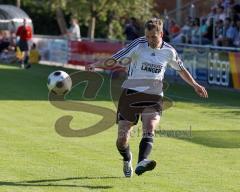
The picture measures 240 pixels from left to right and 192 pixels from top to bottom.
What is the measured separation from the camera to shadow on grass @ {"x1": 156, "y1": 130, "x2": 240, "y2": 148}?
13.2m

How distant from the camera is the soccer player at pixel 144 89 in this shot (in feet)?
31.6

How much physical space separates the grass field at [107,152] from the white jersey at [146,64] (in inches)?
45.4

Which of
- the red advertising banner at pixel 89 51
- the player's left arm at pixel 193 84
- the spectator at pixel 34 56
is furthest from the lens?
the spectator at pixel 34 56

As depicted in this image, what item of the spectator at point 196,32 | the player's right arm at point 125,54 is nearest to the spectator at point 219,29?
the spectator at point 196,32

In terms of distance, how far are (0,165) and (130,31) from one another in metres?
21.2

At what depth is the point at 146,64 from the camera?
9.62 m

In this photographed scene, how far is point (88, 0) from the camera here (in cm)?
4297

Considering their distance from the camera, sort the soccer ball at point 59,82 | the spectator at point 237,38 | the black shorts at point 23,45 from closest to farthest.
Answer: the soccer ball at point 59,82, the spectator at point 237,38, the black shorts at point 23,45

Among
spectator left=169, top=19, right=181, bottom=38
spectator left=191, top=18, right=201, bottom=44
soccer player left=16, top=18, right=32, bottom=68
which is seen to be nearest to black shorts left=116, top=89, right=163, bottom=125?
spectator left=191, top=18, right=201, bottom=44

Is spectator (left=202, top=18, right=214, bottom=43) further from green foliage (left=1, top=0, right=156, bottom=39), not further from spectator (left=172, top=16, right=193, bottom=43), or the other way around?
green foliage (left=1, top=0, right=156, bottom=39)

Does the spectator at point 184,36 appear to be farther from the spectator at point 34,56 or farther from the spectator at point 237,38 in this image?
the spectator at point 34,56

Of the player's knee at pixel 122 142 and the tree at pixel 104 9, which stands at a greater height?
the player's knee at pixel 122 142

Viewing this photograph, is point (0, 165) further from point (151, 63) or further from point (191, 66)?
point (191, 66)

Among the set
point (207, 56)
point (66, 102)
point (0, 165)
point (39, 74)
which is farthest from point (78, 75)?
point (39, 74)
